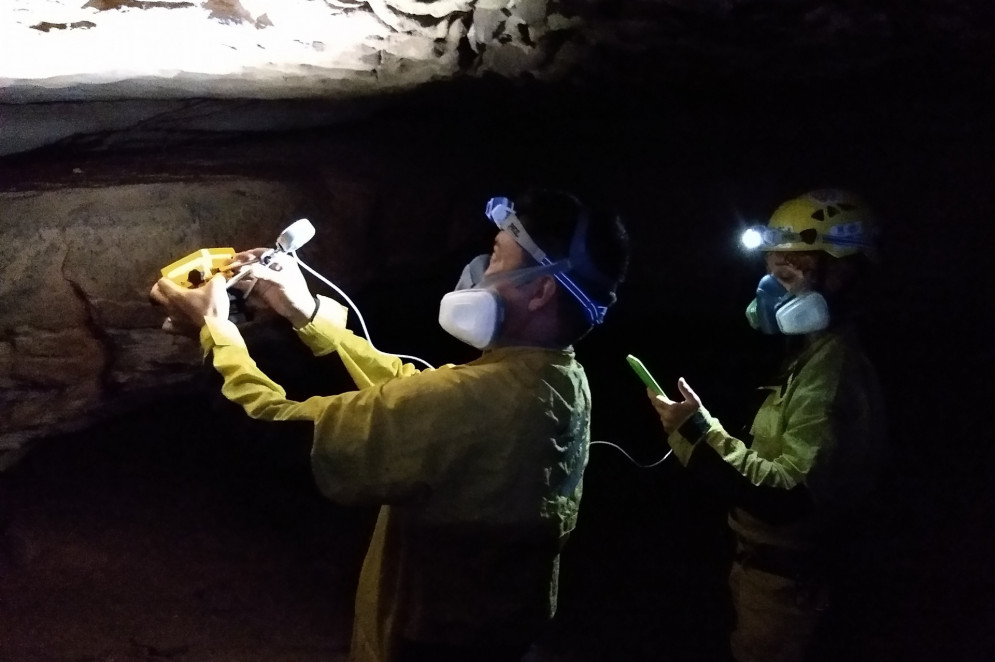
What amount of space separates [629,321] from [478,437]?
7.66 feet

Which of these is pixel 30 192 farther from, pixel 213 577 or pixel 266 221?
pixel 213 577

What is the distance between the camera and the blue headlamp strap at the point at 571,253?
147 centimetres

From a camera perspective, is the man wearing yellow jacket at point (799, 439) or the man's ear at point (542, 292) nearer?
the man's ear at point (542, 292)

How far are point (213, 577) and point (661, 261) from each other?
228 cm

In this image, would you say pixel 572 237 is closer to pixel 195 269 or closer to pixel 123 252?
pixel 195 269

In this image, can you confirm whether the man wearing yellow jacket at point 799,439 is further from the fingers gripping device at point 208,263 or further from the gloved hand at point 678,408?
the fingers gripping device at point 208,263

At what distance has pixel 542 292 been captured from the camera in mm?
1489

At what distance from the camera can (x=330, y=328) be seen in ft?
6.08

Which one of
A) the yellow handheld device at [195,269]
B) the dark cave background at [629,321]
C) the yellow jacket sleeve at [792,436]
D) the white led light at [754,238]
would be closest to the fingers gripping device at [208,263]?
the yellow handheld device at [195,269]

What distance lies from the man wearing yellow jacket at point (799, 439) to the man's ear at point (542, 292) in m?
0.57

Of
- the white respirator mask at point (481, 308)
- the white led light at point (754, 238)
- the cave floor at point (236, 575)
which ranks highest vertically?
the white led light at point (754, 238)

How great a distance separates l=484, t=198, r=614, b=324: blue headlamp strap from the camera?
4.83 feet

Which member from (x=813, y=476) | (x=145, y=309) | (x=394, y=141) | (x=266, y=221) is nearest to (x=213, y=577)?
(x=145, y=309)

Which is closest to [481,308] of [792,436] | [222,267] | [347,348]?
[347,348]
